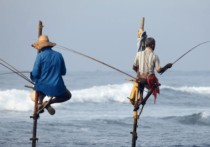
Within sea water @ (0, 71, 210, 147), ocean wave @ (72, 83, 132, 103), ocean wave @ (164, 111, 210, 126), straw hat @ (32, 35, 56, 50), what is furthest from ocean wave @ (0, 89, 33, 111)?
straw hat @ (32, 35, 56, 50)

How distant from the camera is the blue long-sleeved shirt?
34.4 feet

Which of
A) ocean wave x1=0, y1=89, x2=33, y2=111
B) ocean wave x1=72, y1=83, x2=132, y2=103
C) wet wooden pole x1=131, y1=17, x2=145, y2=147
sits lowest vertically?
wet wooden pole x1=131, y1=17, x2=145, y2=147

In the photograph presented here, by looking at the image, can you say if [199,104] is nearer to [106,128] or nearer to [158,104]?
[158,104]

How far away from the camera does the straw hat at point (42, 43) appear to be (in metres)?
10.6

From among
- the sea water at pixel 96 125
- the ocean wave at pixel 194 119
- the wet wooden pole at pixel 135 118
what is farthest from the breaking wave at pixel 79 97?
the wet wooden pole at pixel 135 118

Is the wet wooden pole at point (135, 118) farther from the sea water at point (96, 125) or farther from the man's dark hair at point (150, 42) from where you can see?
the sea water at point (96, 125)

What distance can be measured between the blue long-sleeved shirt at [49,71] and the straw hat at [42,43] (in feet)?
0.29

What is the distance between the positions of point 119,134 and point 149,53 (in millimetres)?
11093

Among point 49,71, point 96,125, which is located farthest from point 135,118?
point 96,125

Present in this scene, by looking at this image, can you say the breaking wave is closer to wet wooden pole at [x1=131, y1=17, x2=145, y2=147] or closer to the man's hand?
wet wooden pole at [x1=131, y1=17, x2=145, y2=147]

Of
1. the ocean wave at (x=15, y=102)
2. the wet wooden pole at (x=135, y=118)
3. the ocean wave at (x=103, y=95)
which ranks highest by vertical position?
the ocean wave at (x=103, y=95)

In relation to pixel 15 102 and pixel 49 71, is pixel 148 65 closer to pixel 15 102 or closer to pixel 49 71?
pixel 49 71

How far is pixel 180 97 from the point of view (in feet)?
142

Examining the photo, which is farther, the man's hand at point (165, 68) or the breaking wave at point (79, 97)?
the breaking wave at point (79, 97)
